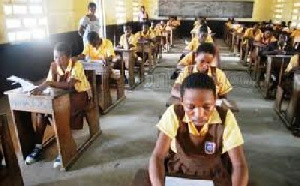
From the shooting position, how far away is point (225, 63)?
376 inches

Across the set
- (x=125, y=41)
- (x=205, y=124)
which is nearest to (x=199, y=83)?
(x=205, y=124)

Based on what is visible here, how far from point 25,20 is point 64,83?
353 centimetres

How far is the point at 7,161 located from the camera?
237cm

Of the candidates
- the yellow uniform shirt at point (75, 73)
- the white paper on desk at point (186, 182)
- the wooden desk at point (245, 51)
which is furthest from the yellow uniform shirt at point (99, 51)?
the wooden desk at point (245, 51)

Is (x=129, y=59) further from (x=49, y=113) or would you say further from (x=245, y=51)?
(x=245, y=51)

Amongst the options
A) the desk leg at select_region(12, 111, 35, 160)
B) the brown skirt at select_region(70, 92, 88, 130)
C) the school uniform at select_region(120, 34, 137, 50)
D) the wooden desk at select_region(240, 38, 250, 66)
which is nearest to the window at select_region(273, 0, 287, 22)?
the wooden desk at select_region(240, 38, 250, 66)

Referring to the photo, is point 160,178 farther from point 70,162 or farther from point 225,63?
point 225,63

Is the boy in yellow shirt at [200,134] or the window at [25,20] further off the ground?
the window at [25,20]

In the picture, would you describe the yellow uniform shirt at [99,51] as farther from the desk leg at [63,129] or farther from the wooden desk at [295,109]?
the wooden desk at [295,109]

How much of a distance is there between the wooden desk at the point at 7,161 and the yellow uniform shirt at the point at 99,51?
289cm

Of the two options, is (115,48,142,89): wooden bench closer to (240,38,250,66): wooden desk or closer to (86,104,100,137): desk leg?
(86,104,100,137): desk leg

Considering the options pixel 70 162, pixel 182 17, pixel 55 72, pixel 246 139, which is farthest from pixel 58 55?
pixel 182 17

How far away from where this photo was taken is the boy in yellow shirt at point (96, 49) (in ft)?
16.4

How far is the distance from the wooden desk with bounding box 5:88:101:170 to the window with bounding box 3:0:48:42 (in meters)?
3.00
